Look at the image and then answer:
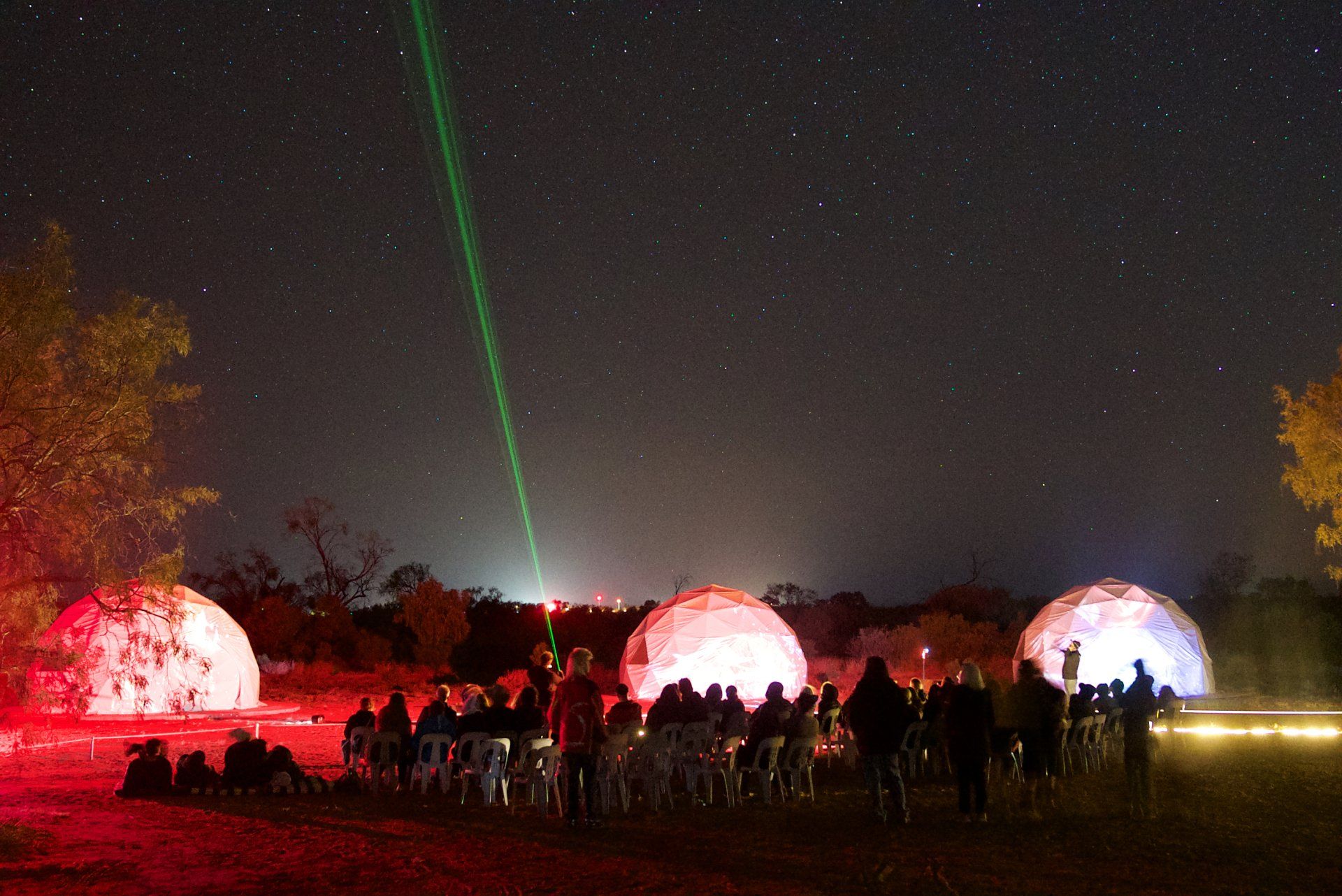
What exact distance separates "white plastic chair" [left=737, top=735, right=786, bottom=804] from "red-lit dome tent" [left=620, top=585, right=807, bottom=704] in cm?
1296

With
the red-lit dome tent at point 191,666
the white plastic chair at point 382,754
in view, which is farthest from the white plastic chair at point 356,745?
the red-lit dome tent at point 191,666

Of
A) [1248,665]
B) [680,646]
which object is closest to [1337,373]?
[1248,665]

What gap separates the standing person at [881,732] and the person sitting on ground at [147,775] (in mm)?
6766

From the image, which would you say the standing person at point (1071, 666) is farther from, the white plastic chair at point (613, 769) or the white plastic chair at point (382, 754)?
the white plastic chair at point (382, 754)

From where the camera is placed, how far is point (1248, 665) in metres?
30.0

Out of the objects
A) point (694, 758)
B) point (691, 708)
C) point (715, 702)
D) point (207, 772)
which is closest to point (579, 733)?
point (694, 758)

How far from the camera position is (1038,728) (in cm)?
864

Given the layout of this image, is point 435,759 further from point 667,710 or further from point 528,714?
point 667,710

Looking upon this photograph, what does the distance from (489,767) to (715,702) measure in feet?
10.6

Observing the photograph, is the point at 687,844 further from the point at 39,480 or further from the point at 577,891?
the point at 39,480

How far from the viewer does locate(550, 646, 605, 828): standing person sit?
8102 mm

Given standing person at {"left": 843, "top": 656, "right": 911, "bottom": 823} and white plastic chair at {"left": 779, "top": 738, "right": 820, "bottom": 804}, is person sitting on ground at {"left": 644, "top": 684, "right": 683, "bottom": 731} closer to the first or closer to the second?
white plastic chair at {"left": 779, "top": 738, "right": 820, "bottom": 804}

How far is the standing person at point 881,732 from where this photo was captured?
8.27 m

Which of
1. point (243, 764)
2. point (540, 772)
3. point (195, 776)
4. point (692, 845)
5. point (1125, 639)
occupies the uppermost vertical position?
point (1125, 639)
